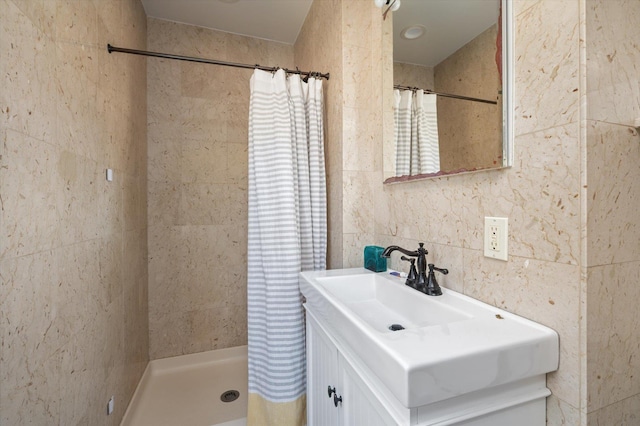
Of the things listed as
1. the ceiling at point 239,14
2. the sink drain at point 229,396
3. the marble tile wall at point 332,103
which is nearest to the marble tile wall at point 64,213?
the ceiling at point 239,14

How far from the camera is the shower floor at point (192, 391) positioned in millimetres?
1649

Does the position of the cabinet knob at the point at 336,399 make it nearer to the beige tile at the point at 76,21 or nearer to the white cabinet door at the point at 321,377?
the white cabinet door at the point at 321,377

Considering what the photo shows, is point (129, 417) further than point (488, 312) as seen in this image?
Yes

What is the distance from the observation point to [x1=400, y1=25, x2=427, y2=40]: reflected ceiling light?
1.19m

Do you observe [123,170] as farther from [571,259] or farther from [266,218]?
[571,259]

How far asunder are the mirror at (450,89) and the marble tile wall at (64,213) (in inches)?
52.8

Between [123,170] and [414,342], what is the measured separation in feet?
5.89

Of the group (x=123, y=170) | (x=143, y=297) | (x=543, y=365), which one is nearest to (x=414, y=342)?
(x=543, y=365)

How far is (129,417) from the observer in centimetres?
161

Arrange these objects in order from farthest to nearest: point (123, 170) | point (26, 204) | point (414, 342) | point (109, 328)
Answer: point (123, 170)
point (109, 328)
point (26, 204)
point (414, 342)

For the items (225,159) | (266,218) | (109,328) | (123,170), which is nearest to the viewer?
(109,328)

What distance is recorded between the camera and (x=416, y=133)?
4.03 ft

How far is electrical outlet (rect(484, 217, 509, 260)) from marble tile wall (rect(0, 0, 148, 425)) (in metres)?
1.34

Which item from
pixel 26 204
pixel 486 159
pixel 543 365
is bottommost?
pixel 543 365
